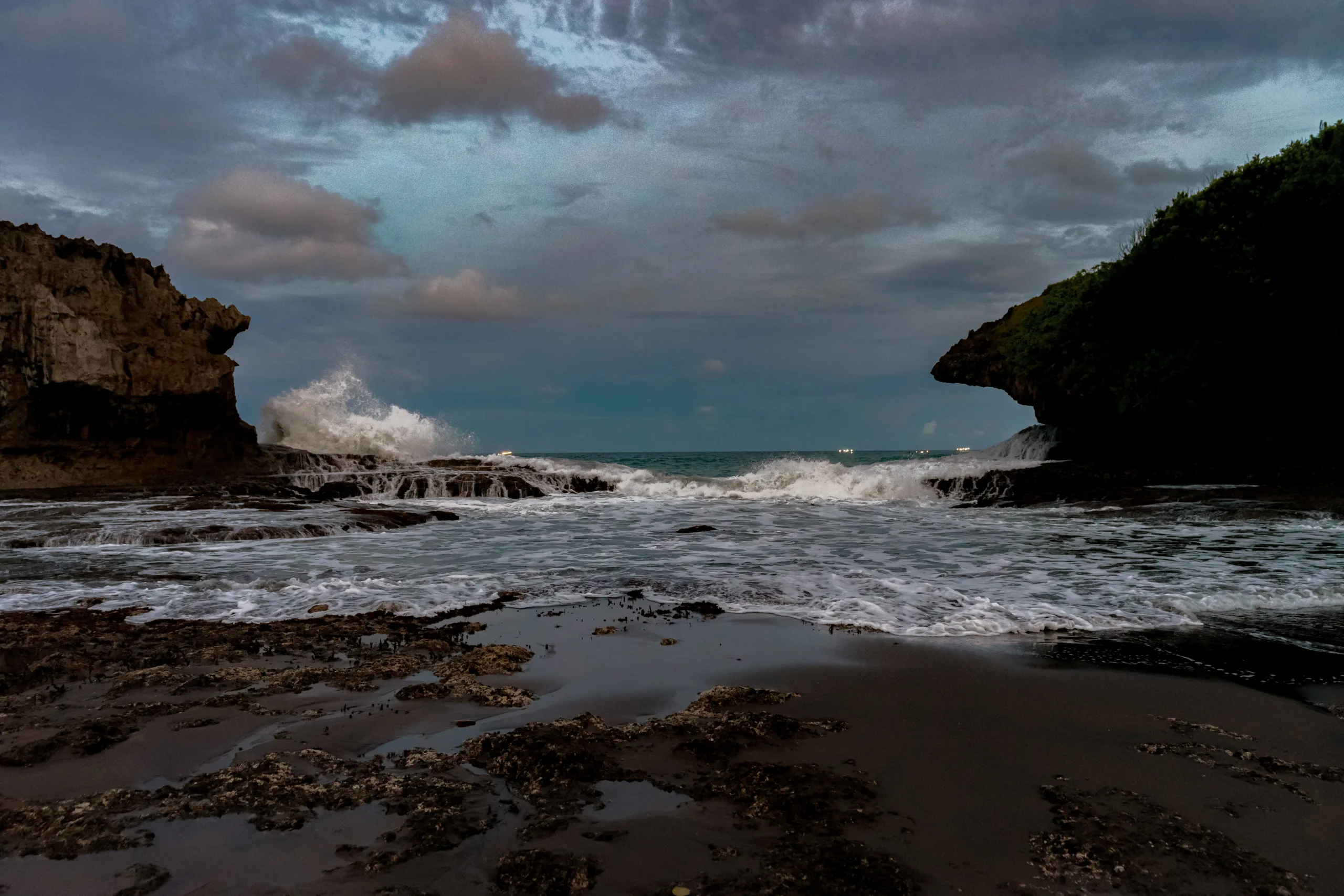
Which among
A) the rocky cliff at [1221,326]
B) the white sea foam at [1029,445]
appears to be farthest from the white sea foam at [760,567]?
the white sea foam at [1029,445]

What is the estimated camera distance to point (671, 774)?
3.11 meters

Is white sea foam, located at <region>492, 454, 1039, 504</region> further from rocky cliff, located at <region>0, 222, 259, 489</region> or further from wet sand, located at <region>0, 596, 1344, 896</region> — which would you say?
wet sand, located at <region>0, 596, 1344, 896</region>

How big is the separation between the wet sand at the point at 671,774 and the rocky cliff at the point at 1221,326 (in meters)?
17.0

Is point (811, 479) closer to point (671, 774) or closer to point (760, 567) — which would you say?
point (760, 567)

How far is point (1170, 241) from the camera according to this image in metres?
18.9

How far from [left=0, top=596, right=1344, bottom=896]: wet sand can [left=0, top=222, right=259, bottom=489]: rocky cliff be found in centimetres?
2283

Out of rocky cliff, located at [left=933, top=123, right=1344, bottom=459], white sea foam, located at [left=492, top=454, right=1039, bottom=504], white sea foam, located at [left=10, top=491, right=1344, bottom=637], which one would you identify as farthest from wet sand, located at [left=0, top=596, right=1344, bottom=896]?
white sea foam, located at [left=492, top=454, right=1039, bottom=504]

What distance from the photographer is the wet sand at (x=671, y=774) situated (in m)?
2.38

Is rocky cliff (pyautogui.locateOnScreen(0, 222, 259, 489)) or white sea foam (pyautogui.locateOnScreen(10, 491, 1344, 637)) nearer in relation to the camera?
white sea foam (pyautogui.locateOnScreen(10, 491, 1344, 637))

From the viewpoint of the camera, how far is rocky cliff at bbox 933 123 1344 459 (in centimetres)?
1689

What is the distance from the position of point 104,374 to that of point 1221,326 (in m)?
32.7

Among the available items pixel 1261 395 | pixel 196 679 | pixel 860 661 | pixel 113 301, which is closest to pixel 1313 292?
pixel 1261 395

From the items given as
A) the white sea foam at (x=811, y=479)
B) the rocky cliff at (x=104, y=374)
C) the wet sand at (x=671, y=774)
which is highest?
the rocky cliff at (x=104, y=374)

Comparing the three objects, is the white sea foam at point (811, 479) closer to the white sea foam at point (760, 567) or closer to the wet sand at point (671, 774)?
the white sea foam at point (760, 567)
